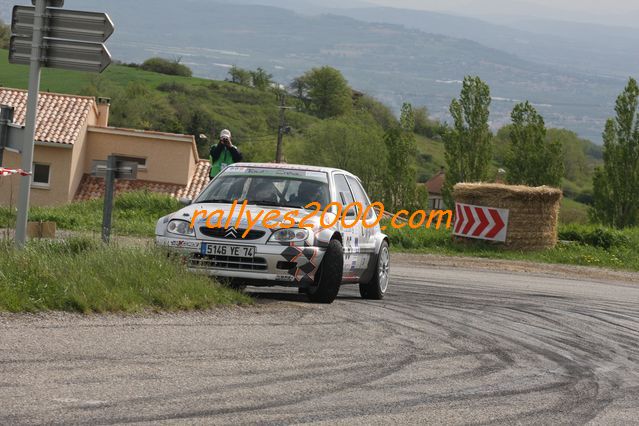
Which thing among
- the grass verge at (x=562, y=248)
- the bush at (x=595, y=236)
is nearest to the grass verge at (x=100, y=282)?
the grass verge at (x=562, y=248)

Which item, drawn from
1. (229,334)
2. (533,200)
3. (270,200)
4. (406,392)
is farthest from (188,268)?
(533,200)

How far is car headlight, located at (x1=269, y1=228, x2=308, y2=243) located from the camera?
42.9ft

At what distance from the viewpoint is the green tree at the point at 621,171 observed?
232 feet

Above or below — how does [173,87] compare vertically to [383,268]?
above

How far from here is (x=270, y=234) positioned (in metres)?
13.1

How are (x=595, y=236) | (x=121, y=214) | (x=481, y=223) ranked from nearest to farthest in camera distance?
(x=481, y=223)
(x=121, y=214)
(x=595, y=236)

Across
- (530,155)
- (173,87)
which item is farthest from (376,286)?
(173,87)

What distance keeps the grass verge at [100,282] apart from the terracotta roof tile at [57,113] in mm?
62032

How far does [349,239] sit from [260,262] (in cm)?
168

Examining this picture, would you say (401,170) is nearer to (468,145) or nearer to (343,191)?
(468,145)

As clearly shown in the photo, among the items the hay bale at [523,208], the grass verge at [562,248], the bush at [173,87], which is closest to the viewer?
the grass verge at [562,248]

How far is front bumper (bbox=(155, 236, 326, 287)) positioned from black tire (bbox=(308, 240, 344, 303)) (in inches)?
9.7

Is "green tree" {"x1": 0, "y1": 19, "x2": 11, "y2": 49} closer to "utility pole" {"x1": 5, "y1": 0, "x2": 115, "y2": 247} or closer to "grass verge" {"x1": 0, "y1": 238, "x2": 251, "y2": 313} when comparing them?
"utility pole" {"x1": 5, "y1": 0, "x2": 115, "y2": 247}

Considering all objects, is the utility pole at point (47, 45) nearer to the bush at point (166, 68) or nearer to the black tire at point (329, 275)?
the black tire at point (329, 275)
